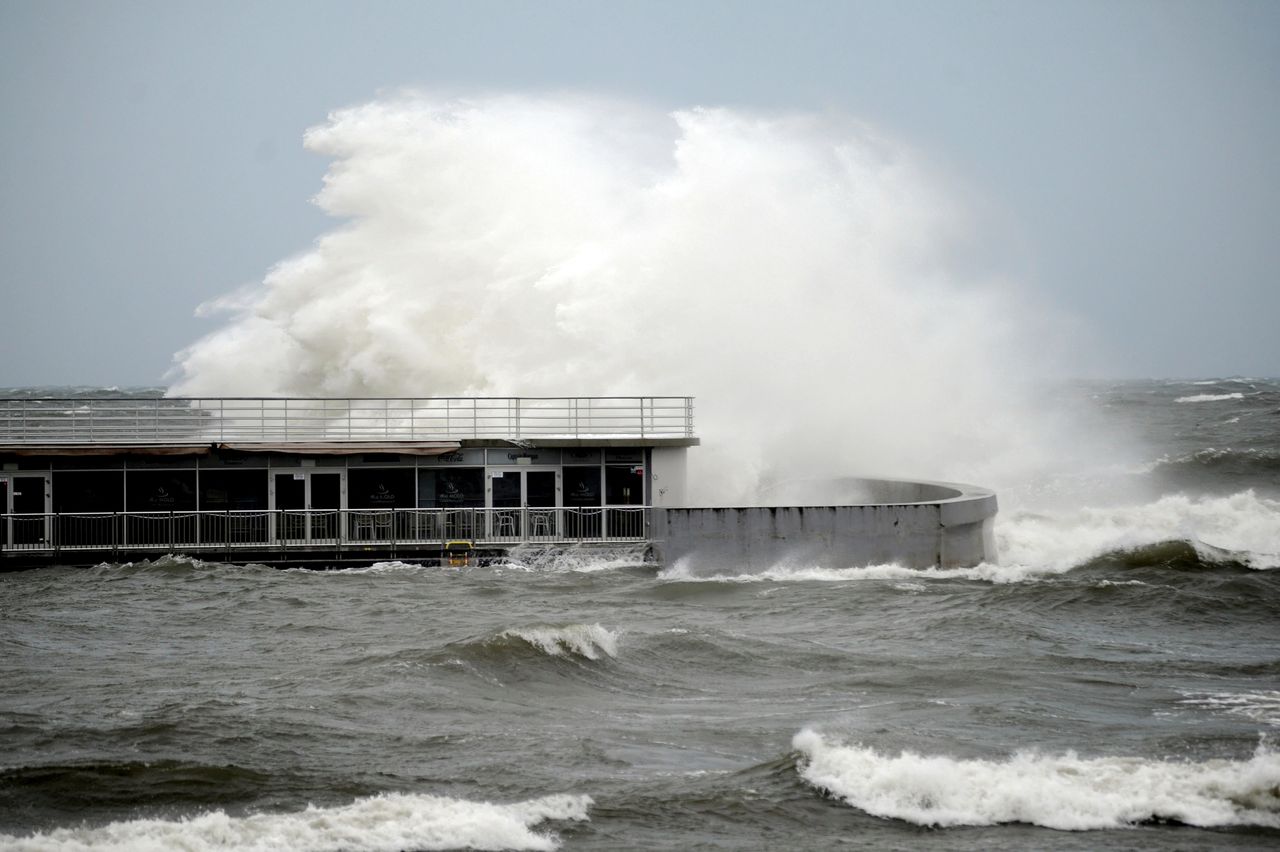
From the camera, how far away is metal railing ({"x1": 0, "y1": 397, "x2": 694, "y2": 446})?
90.8 feet

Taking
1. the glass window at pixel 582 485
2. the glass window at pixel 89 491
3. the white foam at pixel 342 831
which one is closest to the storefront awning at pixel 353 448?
the glass window at pixel 582 485

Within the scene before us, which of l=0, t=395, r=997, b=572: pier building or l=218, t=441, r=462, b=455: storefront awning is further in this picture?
l=218, t=441, r=462, b=455: storefront awning

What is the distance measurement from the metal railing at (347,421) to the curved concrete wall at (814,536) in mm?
3278

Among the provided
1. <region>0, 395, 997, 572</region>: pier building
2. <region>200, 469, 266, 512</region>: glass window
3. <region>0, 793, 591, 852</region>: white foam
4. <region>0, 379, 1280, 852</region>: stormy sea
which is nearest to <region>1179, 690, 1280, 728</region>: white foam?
<region>0, 379, 1280, 852</region>: stormy sea

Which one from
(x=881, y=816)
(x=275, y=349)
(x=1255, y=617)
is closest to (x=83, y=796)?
(x=881, y=816)

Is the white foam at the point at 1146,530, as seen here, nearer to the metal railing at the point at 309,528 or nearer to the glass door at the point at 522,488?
the metal railing at the point at 309,528

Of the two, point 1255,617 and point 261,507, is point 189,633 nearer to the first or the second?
point 261,507

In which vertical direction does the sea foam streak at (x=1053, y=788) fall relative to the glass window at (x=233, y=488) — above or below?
below

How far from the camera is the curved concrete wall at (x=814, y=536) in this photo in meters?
23.1

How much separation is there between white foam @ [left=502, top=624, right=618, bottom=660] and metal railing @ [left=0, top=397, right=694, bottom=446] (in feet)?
32.0

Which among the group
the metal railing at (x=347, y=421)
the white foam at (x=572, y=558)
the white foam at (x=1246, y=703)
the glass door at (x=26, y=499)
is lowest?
the white foam at (x=1246, y=703)

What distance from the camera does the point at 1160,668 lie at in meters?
15.2

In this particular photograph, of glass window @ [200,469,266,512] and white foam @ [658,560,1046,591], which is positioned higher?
glass window @ [200,469,266,512]

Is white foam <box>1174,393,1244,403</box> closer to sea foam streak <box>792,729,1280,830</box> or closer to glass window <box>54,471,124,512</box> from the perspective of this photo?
glass window <box>54,471,124,512</box>
